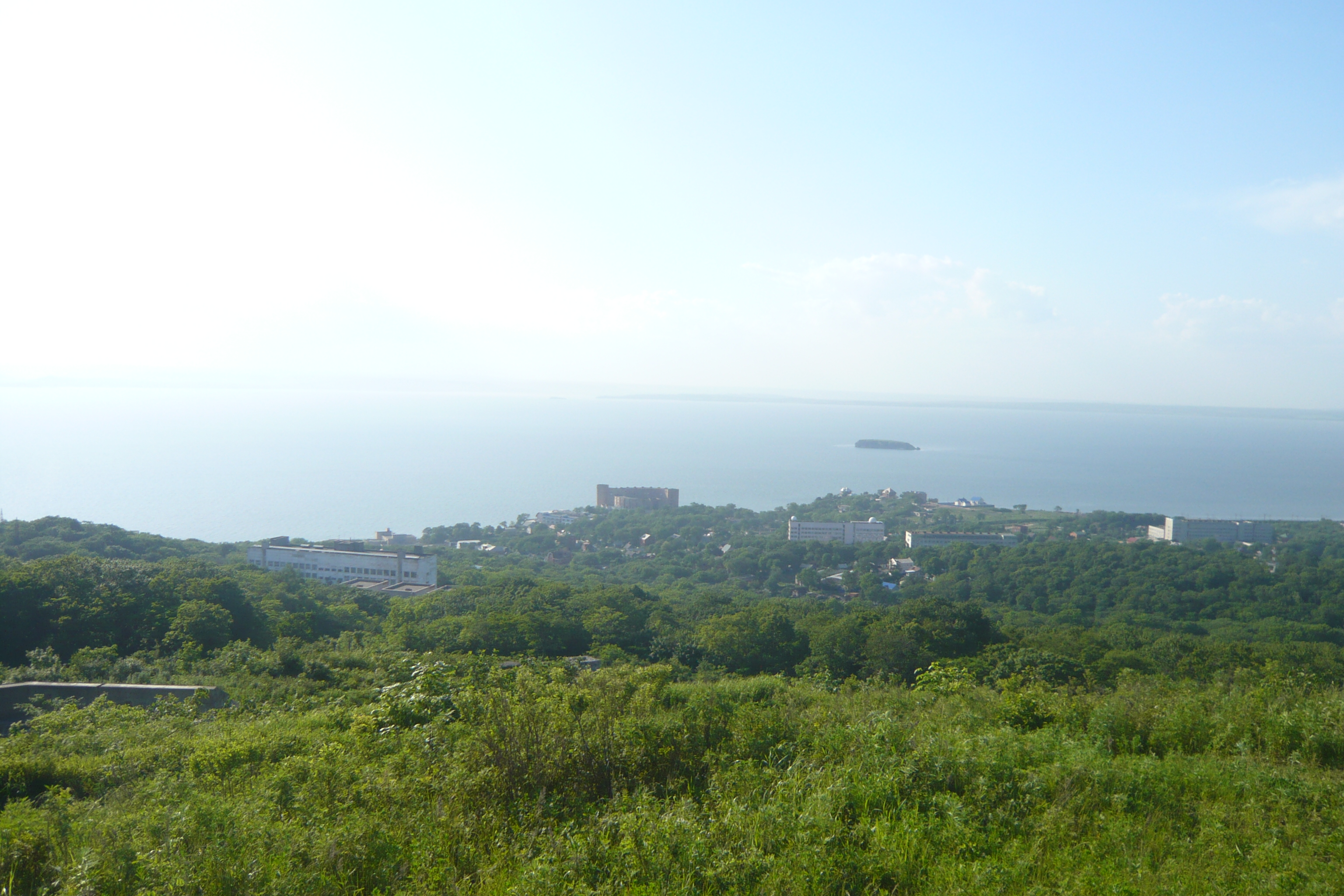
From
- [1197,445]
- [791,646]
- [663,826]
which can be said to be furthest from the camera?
[1197,445]

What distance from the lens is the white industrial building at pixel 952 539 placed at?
2989 cm

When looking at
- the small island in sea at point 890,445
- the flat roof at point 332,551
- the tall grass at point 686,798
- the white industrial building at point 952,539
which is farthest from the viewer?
the small island in sea at point 890,445

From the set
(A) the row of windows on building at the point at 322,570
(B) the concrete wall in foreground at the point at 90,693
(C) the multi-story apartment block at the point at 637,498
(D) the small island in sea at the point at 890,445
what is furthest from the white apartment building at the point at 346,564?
(D) the small island in sea at the point at 890,445

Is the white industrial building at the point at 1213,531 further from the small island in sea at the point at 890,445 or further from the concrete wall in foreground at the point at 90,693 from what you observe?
the small island in sea at the point at 890,445

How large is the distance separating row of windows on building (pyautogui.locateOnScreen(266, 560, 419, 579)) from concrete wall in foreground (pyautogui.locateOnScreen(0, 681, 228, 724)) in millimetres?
16269

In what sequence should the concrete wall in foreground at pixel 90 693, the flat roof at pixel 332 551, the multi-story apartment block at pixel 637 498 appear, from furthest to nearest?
the multi-story apartment block at pixel 637 498, the flat roof at pixel 332 551, the concrete wall in foreground at pixel 90 693

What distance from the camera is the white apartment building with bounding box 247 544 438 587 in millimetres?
21641

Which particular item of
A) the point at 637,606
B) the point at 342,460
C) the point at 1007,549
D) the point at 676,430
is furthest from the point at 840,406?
the point at 637,606

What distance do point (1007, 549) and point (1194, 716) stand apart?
76.1 ft

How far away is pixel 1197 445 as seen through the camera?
3314 inches

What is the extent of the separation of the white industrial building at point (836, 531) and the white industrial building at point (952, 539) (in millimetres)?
2216

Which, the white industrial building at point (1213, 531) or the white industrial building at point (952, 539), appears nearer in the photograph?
the white industrial building at point (952, 539)

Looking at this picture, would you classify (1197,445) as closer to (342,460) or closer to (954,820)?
(342,460)

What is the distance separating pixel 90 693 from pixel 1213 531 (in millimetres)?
39478
